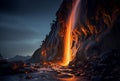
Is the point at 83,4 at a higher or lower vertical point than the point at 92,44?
higher

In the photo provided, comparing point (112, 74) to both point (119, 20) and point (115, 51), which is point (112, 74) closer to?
point (115, 51)

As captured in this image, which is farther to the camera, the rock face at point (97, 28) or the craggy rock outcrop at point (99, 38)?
the rock face at point (97, 28)

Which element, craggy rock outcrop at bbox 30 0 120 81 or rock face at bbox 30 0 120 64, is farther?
rock face at bbox 30 0 120 64

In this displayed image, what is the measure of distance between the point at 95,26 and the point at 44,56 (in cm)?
3827

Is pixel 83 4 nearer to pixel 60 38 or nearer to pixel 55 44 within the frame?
pixel 60 38

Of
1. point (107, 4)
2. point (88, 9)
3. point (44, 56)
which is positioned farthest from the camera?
point (44, 56)

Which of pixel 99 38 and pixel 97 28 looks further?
pixel 97 28

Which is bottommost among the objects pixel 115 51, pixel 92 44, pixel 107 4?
pixel 115 51

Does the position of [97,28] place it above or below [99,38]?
above

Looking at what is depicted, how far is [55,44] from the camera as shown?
56.7 meters

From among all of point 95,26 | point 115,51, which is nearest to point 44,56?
point 95,26

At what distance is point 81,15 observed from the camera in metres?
36.5

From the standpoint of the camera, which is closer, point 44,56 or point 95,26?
point 95,26

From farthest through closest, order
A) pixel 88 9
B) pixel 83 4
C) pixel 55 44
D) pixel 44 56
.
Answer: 1. pixel 44 56
2. pixel 55 44
3. pixel 83 4
4. pixel 88 9
